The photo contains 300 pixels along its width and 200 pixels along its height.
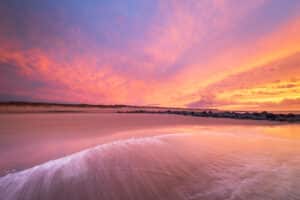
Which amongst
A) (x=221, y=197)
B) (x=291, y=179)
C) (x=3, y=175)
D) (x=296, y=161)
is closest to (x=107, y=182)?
(x=221, y=197)

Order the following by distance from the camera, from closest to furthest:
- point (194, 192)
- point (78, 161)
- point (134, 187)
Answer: point (194, 192), point (134, 187), point (78, 161)

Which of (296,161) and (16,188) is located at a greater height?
(296,161)

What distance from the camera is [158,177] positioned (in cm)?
202

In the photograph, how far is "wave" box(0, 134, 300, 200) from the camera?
64.7 inches

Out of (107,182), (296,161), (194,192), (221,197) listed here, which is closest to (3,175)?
(107,182)

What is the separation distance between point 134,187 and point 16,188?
1.45 metres

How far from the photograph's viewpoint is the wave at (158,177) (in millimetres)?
1644

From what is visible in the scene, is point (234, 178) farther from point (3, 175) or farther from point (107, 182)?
point (3, 175)

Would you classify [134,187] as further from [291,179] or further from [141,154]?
[291,179]

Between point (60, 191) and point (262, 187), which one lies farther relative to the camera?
point (262, 187)

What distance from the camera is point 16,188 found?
5.68 ft

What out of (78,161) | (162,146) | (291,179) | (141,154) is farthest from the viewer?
(162,146)

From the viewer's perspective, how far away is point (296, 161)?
104 inches

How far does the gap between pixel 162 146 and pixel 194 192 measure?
1761 millimetres
